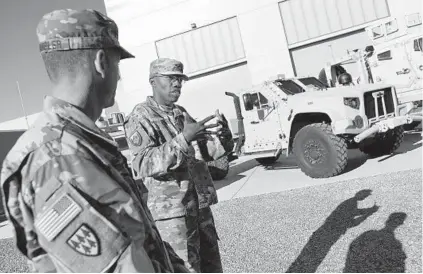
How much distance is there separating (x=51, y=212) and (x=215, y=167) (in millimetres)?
7476

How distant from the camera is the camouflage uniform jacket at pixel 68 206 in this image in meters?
0.81

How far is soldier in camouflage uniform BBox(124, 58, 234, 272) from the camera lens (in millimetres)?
2049

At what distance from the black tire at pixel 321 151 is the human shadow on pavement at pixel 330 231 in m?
1.17


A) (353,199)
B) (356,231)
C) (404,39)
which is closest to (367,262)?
(356,231)

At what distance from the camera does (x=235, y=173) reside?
9211 mm

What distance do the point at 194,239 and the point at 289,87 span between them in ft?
19.4

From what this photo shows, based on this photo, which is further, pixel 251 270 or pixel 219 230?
pixel 219 230

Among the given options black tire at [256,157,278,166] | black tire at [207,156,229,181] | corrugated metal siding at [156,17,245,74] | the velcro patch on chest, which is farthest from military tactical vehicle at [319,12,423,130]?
the velcro patch on chest

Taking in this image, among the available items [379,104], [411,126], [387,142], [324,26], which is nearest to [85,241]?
[379,104]

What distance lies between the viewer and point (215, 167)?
325 inches

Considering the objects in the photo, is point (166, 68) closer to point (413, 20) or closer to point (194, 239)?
point (194, 239)

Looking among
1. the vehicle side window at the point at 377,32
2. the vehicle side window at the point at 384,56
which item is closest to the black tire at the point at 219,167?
the vehicle side window at the point at 384,56

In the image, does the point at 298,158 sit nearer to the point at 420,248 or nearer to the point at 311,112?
the point at 311,112

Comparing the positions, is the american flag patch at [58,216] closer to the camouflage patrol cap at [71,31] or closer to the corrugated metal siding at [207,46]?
the camouflage patrol cap at [71,31]
